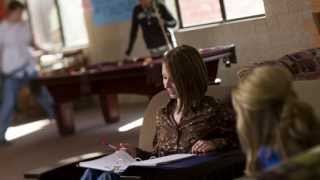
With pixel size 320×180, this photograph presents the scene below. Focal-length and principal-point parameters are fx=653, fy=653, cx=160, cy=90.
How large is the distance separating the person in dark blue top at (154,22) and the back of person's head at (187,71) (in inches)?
177

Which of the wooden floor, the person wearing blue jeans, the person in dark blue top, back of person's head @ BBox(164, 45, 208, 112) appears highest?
back of person's head @ BBox(164, 45, 208, 112)

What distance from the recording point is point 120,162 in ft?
9.37

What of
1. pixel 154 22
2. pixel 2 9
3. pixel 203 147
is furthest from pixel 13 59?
pixel 203 147

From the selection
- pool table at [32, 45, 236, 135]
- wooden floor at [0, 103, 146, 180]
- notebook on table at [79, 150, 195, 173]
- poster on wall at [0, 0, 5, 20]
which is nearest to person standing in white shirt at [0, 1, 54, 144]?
pool table at [32, 45, 236, 135]

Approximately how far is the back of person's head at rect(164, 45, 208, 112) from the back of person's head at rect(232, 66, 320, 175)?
1.02 meters

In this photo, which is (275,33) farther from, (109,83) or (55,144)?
(55,144)

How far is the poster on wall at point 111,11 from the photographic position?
31.3 feet

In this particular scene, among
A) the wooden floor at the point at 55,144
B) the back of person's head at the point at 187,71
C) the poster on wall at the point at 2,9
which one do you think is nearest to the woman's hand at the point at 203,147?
the back of person's head at the point at 187,71

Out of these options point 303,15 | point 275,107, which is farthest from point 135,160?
point 303,15

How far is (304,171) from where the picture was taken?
1396 mm

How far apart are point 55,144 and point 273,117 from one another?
5761 millimetres

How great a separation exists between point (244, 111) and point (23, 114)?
8.96 m

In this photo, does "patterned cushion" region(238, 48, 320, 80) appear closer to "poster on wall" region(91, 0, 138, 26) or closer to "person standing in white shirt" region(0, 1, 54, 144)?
"person standing in white shirt" region(0, 1, 54, 144)

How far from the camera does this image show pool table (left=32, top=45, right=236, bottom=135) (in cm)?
596
